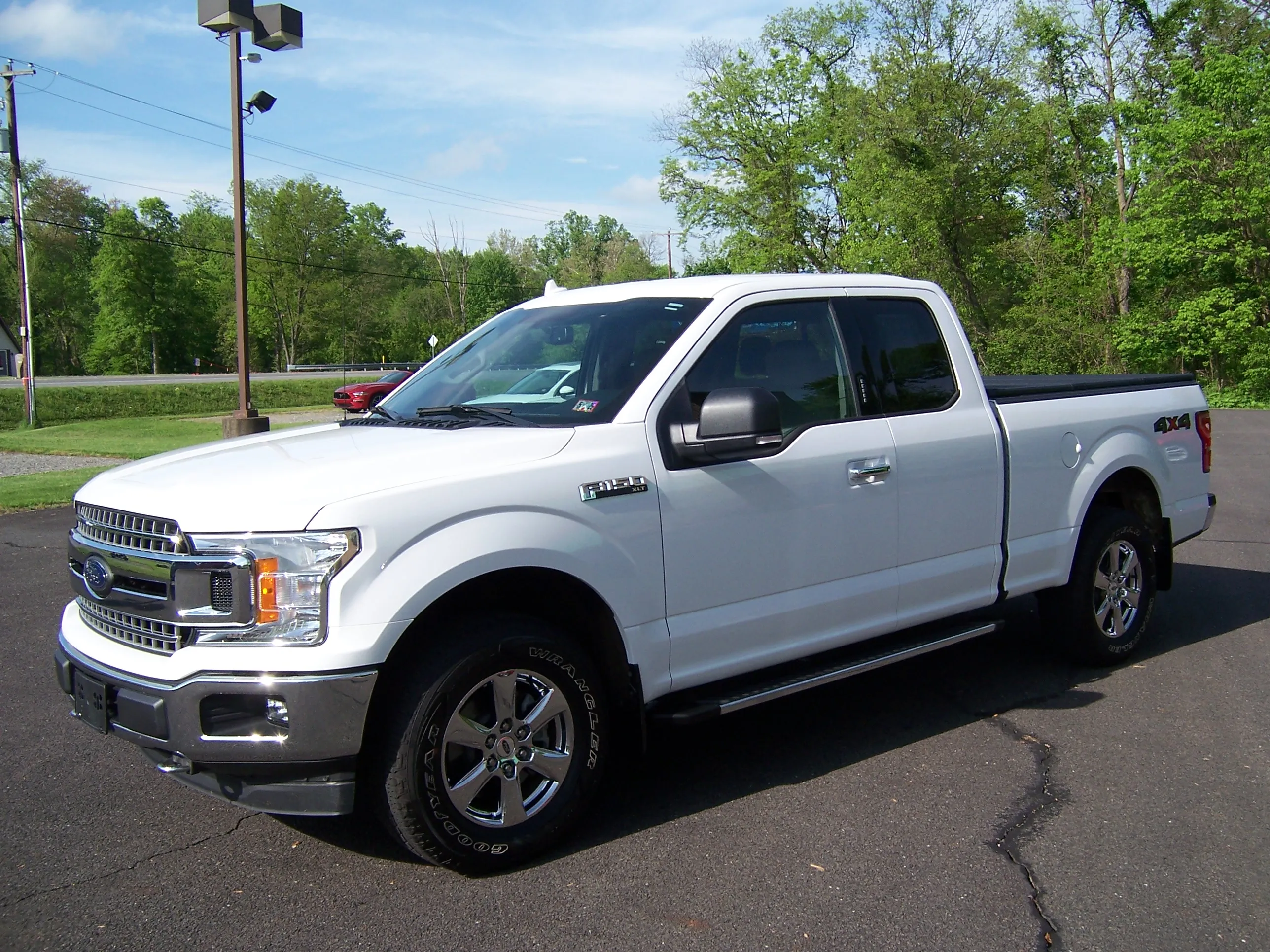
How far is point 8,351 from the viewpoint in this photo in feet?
241

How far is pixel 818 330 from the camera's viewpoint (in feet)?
15.2

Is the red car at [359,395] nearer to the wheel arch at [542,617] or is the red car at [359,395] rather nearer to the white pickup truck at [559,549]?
the white pickup truck at [559,549]

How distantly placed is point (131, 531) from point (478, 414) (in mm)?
1305

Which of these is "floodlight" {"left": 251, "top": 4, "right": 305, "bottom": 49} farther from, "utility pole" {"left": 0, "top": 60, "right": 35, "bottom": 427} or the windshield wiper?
"utility pole" {"left": 0, "top": 60, "right": 35, "bottom": 427}

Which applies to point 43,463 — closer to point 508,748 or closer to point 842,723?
point 842,723

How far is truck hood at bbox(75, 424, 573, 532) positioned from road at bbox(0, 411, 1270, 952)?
1.21 meters

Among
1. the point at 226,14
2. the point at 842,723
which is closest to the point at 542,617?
the point at 842,723

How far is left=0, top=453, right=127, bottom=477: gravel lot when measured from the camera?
57.7 feet

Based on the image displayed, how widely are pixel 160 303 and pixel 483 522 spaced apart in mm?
83725

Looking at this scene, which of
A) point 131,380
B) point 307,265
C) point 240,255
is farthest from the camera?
point 307,265

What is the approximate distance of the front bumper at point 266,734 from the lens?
3090mm

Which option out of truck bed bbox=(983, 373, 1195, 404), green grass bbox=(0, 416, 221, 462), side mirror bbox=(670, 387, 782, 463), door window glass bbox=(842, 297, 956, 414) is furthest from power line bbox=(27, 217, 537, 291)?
side mirror bbox=(670, 387, 782, 463)

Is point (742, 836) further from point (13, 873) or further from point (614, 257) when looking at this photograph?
point (614, 257)

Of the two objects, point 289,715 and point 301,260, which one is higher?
point 301,260
